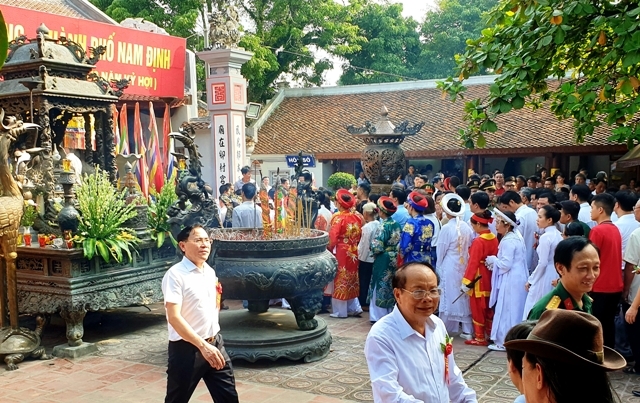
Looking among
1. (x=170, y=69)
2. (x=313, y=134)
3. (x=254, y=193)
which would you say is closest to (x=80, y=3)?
(x=170, y=69)

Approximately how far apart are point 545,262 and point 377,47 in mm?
23834

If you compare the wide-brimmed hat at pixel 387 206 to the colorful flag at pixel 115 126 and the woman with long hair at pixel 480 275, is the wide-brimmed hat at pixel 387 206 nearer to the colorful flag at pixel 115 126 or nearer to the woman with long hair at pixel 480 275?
the woman with long hair at pixel 480 275

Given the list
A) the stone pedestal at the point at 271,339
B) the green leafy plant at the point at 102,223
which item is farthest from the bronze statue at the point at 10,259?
the stone pedestal at the point at 271,339

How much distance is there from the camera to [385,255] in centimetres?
718

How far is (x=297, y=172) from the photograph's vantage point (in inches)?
311

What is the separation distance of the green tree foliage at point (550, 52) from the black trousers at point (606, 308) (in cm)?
183

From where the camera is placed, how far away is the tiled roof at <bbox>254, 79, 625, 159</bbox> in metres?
17.7

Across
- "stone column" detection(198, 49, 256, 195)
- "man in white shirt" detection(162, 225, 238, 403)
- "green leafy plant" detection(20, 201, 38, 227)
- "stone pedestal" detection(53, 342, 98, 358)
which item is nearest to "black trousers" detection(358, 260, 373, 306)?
"stone pedestal" detection(53, 342, 98, 358)

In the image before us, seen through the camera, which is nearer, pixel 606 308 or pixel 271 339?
pixel 606 308

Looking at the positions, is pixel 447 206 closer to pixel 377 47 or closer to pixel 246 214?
pixel 246 214

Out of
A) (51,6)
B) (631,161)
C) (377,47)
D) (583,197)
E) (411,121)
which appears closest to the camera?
(583,197)

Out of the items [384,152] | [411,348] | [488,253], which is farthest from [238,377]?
[384,152]

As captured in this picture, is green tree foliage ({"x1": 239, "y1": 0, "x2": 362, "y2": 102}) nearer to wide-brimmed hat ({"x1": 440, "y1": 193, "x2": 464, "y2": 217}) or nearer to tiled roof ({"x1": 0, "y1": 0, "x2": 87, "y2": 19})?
tiled roof ({"x1": 0, "y1": 0, "x2": 87, "y2": 19})

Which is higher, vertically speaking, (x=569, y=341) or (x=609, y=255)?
(x=569, y=341)
